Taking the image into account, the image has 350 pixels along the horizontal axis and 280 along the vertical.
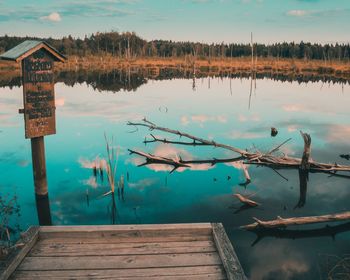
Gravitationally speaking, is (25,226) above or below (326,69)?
below

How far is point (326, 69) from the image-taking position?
205 feet

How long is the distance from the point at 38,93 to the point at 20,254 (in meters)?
4.35

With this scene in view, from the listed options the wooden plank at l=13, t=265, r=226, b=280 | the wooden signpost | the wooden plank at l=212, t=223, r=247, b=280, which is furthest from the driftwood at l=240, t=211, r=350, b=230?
the wooden signpost

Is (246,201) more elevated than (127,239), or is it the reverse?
(127,239)

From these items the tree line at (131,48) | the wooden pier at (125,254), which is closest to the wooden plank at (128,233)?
the wooden pier at (125,254)

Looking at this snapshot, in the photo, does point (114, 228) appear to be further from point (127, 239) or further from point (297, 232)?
point (297, 232)

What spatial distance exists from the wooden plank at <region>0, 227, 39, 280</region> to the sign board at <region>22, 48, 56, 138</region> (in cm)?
332

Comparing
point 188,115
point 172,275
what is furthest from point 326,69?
point 172,275

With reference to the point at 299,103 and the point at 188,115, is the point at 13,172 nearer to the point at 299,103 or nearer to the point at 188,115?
the point at 188,115

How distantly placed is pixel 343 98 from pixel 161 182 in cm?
2487

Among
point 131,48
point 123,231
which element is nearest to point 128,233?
point 123,231

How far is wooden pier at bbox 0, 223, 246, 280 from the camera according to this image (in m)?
4.78

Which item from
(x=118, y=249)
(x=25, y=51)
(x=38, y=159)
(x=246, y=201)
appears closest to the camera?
(x=118, y=249)

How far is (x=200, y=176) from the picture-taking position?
12.6 metres
